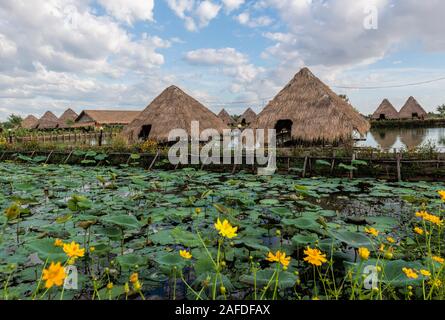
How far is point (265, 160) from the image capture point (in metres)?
9.26

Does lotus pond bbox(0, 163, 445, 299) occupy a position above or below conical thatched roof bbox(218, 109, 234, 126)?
below

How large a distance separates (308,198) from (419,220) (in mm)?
2017

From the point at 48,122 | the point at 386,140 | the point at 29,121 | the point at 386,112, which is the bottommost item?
the point at 386,140

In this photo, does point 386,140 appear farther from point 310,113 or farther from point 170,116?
point 170,116

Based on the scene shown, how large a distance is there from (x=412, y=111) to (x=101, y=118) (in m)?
34.7

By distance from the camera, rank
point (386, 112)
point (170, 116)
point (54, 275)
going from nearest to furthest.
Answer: point (54, 275)
point (170, 116)
point (386, 112)

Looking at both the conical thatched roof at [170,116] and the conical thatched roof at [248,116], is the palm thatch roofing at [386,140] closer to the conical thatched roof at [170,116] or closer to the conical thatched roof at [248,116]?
the conical thatched roof at [170,116]

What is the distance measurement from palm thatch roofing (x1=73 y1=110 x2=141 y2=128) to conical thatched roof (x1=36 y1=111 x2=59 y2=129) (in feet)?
15.8

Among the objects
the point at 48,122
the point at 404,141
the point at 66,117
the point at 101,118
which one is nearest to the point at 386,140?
the point at 404,141

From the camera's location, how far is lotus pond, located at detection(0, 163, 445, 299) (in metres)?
1.87

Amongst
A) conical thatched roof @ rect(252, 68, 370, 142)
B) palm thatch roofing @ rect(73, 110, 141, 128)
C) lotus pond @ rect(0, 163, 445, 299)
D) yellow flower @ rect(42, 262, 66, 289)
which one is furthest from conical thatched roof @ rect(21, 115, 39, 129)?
yellow flower @ rect(42, 262, 66, 289)

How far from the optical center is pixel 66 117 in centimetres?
3581

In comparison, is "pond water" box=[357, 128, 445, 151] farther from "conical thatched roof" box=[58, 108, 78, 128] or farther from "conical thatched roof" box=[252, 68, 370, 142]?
"conical thatched roof" box=[58, 108, 78, 128]

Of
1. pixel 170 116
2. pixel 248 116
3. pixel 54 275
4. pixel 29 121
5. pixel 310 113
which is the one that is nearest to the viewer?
pixel 54 275
